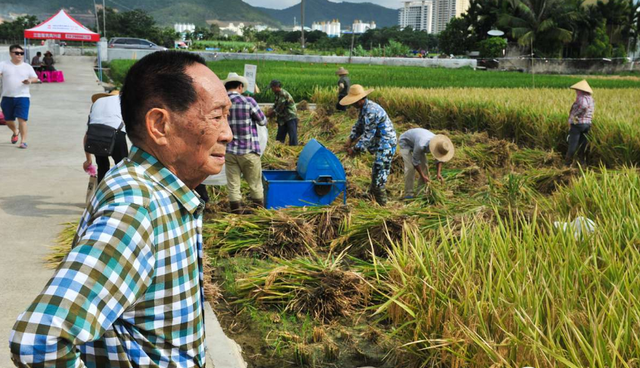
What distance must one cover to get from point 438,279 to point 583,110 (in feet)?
27.0

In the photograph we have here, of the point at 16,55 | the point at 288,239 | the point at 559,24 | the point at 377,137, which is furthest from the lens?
the point at 559,24

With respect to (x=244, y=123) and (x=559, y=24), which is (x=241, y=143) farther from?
(x=559, y=24)

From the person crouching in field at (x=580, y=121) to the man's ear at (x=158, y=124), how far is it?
1040 cm

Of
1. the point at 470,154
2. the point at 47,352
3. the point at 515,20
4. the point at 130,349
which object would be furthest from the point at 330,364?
the point at 515,20

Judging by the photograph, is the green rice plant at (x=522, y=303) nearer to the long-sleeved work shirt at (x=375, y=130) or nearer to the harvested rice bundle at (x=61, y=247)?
the harvested rice bundle at (x=61, y=247)

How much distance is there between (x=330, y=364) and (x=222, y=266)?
2074mm

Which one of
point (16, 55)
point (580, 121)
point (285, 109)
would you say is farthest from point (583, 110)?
point (16, 55)

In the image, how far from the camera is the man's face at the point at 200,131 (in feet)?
5.45

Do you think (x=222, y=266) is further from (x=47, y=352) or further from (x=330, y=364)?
(x=47, y=352)

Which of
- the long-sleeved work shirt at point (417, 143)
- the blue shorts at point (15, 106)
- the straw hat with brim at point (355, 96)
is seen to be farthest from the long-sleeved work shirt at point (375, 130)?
the blue shorts at point (15, 106)

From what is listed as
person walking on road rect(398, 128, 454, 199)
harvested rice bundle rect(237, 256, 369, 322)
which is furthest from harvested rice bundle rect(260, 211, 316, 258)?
person walking on road rect(398, 128, 454, 199)

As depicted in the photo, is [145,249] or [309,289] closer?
[145,249]

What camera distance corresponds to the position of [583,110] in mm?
11031

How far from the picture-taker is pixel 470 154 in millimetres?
11609
